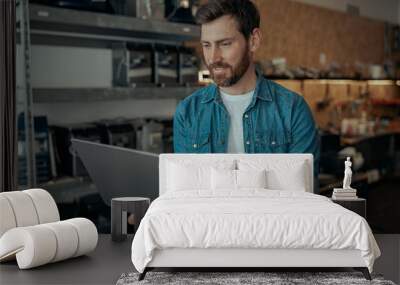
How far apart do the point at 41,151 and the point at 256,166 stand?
156 centimetres

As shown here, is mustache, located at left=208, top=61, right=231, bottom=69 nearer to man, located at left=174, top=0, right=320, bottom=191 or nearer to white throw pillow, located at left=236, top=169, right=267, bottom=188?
man, located at left=174, top=0, right=320, bottom=191

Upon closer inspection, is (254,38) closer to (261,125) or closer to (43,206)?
(261,125)

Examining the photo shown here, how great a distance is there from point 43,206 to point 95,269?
0.49 m

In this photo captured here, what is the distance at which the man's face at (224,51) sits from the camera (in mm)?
4449

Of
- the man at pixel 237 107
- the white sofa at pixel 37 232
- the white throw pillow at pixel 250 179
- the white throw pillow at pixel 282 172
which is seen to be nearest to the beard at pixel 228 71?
the man at pixel 237 107

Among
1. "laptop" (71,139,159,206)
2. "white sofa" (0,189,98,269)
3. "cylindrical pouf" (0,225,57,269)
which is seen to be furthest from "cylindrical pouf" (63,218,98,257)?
"laptop" (71,139,159,206)

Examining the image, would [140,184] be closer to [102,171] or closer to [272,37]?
[102,171]

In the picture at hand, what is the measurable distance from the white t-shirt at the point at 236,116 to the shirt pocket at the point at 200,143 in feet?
0.42

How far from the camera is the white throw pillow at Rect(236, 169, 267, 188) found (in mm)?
3764

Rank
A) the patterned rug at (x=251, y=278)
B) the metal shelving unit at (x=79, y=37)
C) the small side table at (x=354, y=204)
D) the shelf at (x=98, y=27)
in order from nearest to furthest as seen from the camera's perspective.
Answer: the patterned rug at (x=251, y=278), the small side table at (x=354, y=204), the metal shelving unit at (x=79, y=37), the shelf at (x=98, y=27)

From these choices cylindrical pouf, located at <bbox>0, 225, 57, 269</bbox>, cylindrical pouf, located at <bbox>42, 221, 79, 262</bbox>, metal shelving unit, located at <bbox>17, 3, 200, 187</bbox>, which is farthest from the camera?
metal shelving unit, located at <bbox>17, 3, 200, 187</bbox>

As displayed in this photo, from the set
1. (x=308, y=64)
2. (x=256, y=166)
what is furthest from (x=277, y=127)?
(x=308, y=64)

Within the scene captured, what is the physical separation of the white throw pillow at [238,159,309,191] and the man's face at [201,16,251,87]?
736 mm

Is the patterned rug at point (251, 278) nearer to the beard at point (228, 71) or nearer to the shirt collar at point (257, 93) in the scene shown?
the shirt collar at point (257, 93)
